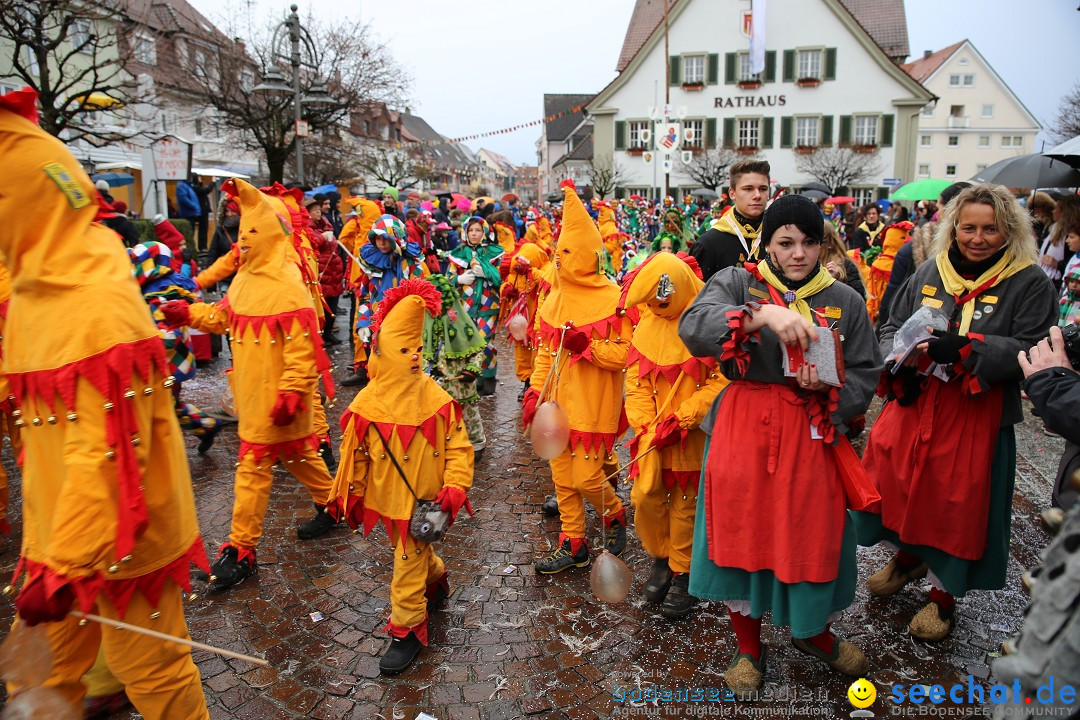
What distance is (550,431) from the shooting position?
4.02m

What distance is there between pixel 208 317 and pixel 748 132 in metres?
39.0

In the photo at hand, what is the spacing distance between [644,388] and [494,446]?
3.29 meters

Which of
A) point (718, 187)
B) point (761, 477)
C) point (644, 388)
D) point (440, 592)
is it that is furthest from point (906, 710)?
point (718, 187)

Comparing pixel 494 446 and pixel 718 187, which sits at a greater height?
pixel 718 187

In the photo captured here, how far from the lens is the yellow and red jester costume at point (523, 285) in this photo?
7457 mm

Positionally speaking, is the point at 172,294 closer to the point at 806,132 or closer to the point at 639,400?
the point at 639,400

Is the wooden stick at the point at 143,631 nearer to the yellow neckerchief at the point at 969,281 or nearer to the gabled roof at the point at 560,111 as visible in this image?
the yellow neckerchief at the point at 969,281

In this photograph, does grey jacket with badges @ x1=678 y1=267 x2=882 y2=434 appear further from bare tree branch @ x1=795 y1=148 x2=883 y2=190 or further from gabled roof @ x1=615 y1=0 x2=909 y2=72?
gabled roof @ x1=615 y1=0 x2=909 y2=72

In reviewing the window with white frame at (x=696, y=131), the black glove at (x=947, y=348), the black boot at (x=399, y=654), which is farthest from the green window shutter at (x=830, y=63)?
the black boot at (x=399, y=654)

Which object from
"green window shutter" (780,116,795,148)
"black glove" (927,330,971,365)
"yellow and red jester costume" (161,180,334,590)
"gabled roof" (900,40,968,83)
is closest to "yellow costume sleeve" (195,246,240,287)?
"yellow and red jester costume" (161,180,334,590)

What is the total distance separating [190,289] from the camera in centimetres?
615

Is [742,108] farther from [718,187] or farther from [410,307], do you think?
[410,307]

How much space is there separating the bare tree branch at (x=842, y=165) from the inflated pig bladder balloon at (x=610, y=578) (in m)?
37.5

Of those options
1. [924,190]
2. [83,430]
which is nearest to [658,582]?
[83,430]
